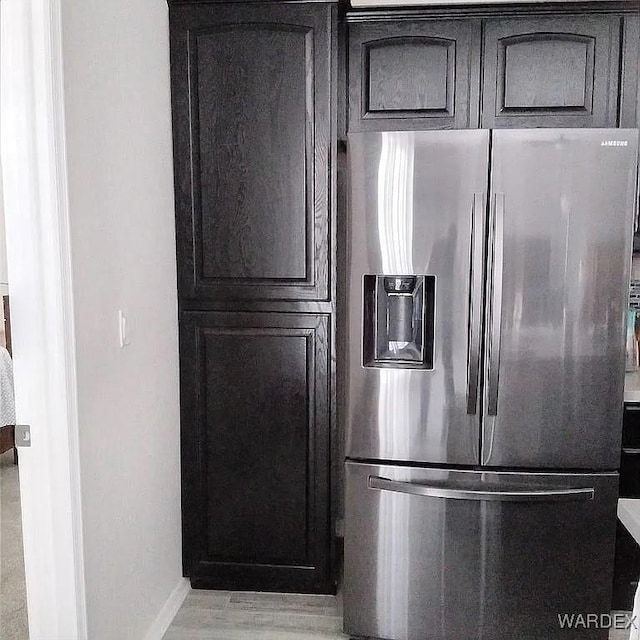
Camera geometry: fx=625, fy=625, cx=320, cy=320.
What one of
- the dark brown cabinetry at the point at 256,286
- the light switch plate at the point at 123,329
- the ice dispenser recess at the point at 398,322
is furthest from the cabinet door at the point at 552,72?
the light switch plate at the point at 123,329

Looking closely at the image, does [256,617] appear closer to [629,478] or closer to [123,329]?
[123,329]

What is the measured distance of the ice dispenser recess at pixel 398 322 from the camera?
6.76 feet

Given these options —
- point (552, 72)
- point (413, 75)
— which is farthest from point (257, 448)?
point (552, 72)

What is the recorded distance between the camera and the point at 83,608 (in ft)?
5.27

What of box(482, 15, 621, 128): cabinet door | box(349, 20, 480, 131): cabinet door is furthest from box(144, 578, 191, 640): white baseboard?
box(482, 15, 621, 128): cabinet door

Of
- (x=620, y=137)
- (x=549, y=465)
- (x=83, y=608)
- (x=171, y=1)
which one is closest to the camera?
(x=83, y=608)

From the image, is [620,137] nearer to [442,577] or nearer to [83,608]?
[442,577]

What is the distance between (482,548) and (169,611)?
3.85 ft

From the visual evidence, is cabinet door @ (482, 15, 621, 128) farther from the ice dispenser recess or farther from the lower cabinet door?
the lower cabinet door

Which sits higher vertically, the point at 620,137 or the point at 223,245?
the point at 620,137

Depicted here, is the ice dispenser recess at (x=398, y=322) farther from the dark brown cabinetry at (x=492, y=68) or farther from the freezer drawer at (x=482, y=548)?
the dark brown cabinetry at (x=492, y=68)

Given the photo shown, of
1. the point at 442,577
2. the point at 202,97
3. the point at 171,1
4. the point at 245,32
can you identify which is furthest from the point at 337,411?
the point at 171,1

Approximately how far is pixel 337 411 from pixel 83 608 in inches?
44.9

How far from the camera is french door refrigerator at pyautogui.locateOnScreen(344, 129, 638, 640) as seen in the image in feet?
6.39
